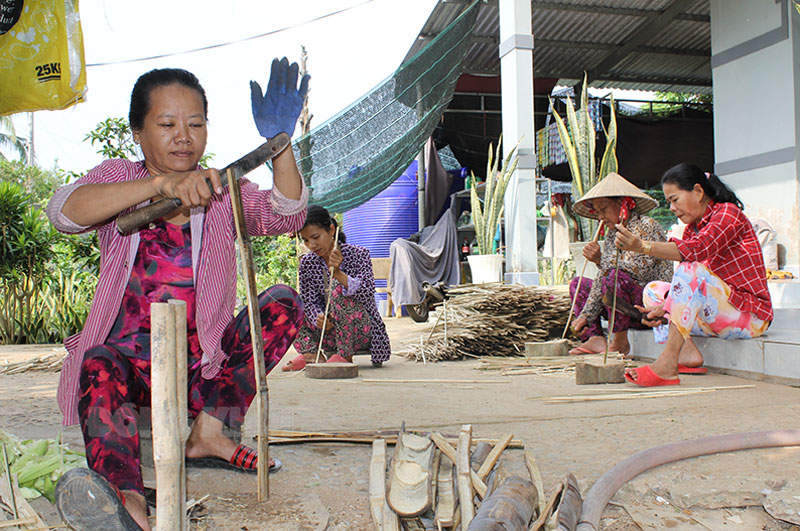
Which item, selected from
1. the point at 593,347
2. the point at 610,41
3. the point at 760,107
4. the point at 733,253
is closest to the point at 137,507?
the point at 733,253

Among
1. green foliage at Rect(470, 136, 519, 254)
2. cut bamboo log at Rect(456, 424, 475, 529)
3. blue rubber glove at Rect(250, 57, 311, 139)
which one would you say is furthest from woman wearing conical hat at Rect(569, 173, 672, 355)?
blue rubber glove at Rect(250, 57, 311, 139)

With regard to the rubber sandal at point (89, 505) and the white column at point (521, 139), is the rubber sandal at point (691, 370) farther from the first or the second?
the rubber sandal at point (89, 505)

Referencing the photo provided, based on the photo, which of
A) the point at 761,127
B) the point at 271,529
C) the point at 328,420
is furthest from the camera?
the point at 761,127

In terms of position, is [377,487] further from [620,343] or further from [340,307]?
[620,343]

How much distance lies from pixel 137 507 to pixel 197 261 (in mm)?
618

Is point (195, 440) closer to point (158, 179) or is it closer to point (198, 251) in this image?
point (198, 251)

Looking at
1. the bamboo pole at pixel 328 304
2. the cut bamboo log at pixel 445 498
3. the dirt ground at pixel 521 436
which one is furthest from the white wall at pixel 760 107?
the cut bamboo log at pixel 445 498

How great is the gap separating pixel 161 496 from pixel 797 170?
5761mm

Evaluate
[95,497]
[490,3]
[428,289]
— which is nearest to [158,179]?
[95,497]

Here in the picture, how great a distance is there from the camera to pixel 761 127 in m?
5.62

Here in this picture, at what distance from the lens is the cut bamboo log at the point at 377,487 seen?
1257 millimetres

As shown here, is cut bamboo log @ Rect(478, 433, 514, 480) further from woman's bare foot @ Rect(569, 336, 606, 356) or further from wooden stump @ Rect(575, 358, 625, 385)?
woman's bare foot @ Rect(569, 336, 606, 356)

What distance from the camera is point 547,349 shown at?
4.09 metres

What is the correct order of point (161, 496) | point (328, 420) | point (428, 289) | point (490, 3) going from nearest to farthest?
point (161, 496)
point (328, 420)
point (428, 289)
point (490, 3)
